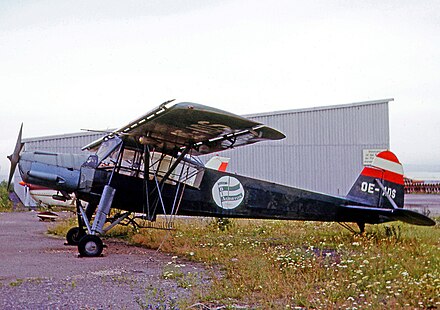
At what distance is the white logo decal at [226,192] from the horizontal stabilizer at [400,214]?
2554 mm

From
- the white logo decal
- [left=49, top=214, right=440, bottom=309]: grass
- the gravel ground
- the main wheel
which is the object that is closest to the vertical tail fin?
[left=49, top=214, right=440, bottom=309]: grass

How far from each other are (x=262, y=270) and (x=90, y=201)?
5190 mm

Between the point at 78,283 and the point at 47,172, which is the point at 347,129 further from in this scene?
the point at 78,283

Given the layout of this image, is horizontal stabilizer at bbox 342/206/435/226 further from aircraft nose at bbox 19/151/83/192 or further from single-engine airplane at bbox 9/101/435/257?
aircraft nose at bbox 19/151/83/192

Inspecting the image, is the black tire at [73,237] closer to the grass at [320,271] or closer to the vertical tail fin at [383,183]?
the grass at [320,271]

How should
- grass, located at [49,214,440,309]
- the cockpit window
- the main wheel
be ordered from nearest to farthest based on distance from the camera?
grass, located at [49,214,440,309] < the main wheel < the cockpit window

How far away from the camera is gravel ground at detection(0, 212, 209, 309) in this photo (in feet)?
20.1

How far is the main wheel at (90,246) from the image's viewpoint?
10.2 metres

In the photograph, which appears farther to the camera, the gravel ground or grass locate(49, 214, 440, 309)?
the gravel ground

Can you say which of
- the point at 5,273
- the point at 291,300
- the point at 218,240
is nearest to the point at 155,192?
the point at 218,240

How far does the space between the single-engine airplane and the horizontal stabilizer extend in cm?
2

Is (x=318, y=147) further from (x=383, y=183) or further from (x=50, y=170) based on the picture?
(x=50, y=170)

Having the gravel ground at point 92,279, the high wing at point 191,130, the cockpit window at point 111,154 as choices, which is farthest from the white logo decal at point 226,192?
the cockpit window at point 111,154

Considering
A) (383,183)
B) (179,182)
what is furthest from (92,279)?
(383,183)
